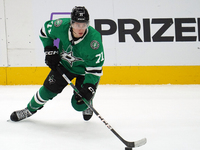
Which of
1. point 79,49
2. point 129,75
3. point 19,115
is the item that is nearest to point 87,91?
point 79,49

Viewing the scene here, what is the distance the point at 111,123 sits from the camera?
233cm

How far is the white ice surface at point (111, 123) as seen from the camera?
1752mm

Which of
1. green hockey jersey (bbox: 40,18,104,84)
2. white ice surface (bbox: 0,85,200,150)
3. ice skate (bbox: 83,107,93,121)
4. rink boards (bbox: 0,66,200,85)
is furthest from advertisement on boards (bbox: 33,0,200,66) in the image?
green hockey jersey (bbox: 40,18,104,84)

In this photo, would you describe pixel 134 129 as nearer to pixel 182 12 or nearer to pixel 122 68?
pixel 122 68

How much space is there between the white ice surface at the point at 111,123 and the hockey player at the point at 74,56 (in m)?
0.21

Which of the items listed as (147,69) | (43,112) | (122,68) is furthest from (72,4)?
(43,112)

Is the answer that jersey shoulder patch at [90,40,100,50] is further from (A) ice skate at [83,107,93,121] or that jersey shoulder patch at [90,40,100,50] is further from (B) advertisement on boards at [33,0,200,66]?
(B) advertisement on boards at [33,0,200,66]

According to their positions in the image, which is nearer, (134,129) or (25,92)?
(134,129)

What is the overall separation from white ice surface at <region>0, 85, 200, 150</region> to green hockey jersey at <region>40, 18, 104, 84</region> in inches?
16.7

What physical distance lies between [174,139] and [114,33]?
2840 millimetres

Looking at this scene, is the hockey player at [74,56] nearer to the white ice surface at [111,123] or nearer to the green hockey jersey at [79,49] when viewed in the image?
the green hockey jersey at [79,49]

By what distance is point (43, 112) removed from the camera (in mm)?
2684

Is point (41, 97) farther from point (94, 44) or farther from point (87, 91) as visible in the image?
point (94, 44)

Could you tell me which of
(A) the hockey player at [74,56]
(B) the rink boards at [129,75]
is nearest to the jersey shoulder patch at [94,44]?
(A) the hockey player at [74,56]
